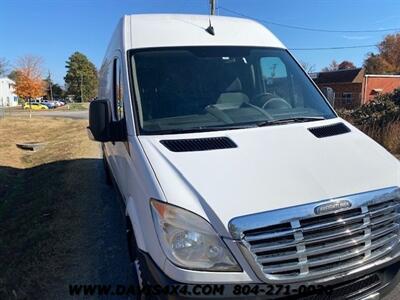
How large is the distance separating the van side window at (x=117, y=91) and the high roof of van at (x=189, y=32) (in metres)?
0.37

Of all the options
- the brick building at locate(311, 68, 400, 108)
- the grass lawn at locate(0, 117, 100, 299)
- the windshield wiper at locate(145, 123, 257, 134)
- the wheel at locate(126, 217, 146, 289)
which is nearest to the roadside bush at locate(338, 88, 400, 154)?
the grass lawn at locate(0, 117, 100, 299)

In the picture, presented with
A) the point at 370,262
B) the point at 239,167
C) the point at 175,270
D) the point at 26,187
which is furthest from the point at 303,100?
the point at 26,187

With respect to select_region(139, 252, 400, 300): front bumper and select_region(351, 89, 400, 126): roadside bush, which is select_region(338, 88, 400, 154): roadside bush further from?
select_region(139, 252, 400, 300): front bumper

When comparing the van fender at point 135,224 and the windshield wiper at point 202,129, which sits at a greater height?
the windshield wiper at point 202,129

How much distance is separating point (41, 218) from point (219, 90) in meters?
3.88

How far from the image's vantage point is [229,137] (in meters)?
3.05

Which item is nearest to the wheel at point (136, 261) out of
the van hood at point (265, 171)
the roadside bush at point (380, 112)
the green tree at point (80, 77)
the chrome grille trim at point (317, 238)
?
A: the van hood at point (265, 171)

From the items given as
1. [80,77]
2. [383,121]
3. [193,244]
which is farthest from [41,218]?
[80,77]

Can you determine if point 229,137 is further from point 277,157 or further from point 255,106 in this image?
point 255,106

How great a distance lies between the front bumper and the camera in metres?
2.28

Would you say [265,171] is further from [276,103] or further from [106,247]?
[106,247]

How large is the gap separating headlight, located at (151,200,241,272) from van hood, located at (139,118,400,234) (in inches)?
2.7

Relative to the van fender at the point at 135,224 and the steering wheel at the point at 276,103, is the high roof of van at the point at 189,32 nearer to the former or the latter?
the steering wheel at the point at 276,103

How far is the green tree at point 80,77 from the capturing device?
8462cm
